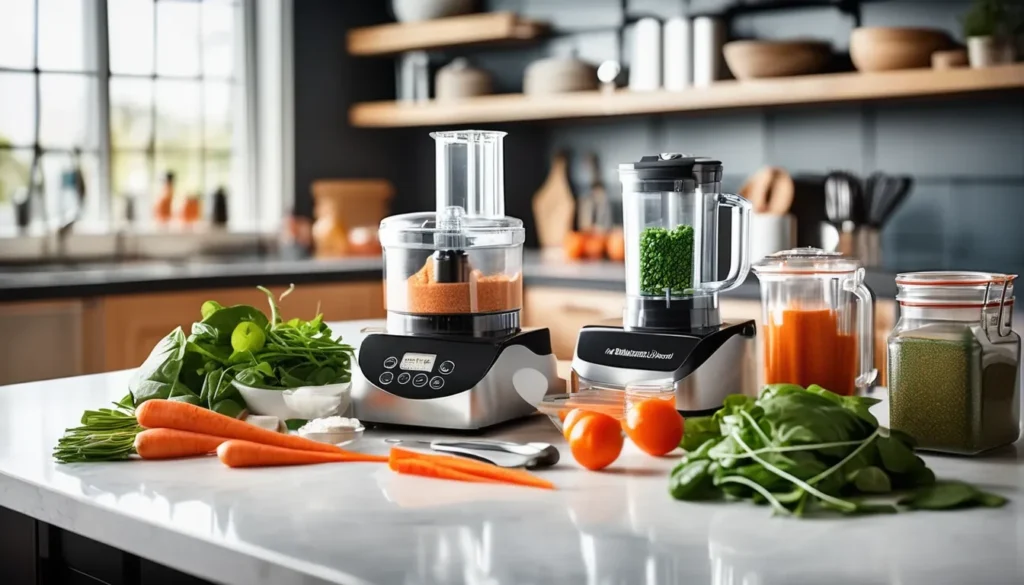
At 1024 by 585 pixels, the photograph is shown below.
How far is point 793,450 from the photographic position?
121 centimetres

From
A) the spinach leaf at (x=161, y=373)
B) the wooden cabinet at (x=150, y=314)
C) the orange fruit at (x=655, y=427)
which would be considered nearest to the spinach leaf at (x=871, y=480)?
the orange fruit at (x=655, y=427)

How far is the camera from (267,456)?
1.43 m

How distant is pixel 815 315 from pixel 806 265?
0.07 m

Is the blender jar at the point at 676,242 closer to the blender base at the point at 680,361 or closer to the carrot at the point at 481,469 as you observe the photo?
the blender base at the point at 680,361

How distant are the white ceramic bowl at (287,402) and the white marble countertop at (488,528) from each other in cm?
17

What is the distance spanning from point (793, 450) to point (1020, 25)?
2820mm

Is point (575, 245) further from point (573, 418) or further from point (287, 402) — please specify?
point (573, 418)

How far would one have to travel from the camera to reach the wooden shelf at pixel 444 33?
4.76 metres

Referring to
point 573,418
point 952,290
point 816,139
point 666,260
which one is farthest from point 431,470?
point 816,139

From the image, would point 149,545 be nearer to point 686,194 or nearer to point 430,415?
point 430,415

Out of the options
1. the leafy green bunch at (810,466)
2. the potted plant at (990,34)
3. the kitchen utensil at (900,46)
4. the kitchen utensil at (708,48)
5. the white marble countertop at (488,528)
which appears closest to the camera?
the white marble countertop at (488,528)

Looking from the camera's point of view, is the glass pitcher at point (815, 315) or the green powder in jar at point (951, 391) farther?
the glass pitcher at point (815, 315)

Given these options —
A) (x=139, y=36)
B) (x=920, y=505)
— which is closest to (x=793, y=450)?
(x=920, y=505)

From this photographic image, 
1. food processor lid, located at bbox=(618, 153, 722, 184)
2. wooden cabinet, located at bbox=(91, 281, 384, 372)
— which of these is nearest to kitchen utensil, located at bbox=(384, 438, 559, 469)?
food processor lid, located at bbox=(618, 153, 722, 184)
